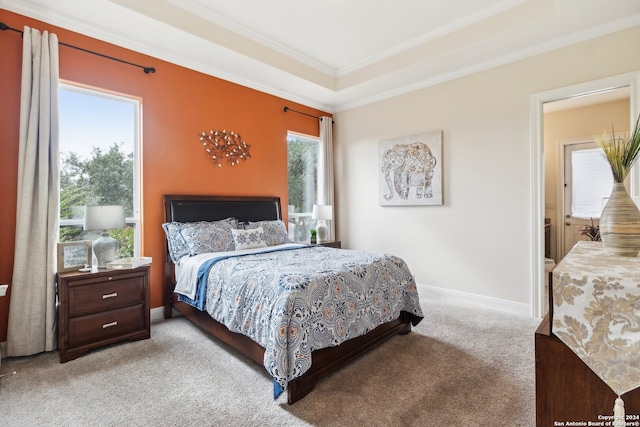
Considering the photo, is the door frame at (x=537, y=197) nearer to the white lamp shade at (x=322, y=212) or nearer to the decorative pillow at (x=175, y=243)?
the white lamp shade at (x=322, y=212)

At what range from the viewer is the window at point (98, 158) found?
3.00m

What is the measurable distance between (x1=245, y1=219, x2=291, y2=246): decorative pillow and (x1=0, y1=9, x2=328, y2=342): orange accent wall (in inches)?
23.8

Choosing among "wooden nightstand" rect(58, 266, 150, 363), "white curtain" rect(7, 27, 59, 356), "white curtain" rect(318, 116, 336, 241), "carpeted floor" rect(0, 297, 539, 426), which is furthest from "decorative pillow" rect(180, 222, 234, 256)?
"white curtain" rect(318, 116, 336, 241)

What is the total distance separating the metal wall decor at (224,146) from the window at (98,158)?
2.54ft

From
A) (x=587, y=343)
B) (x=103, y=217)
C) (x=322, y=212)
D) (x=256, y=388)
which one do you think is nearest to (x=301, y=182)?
(x=322, y=212)

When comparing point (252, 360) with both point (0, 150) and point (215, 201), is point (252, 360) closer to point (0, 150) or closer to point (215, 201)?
point (215, 201)

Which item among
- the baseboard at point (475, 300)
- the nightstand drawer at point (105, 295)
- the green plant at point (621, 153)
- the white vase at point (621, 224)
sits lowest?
the baseboard at point (475, 300)

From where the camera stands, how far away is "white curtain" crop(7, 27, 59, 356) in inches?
99.5

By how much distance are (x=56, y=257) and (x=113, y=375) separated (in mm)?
1156

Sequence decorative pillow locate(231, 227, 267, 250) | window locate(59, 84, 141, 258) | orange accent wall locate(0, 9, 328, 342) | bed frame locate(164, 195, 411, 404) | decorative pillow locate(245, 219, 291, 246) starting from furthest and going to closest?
1. decorative pillow locate(245, 219, 291, 246)
2. decorative pillow locate(231, 227, 267, 250)
3. window locate(59, 84, 141, 258)
4. orange accent wall locate(0, 9, 328, 342)
5. bed frame locate(164, 195, 411, 404)

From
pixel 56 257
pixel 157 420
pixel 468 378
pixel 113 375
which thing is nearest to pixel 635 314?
pixel 468 378

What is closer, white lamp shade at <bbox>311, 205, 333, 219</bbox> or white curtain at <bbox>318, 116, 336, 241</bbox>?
white lamp shade at <bbox>311, 205, 333, 219</bbox>

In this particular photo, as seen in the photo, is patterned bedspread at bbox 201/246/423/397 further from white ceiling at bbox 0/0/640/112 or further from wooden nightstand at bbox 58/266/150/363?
white ceiling at bbox 0/0/640/112

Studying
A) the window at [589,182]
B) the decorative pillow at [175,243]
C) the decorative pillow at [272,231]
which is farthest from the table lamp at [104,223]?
the window at [589,182]
